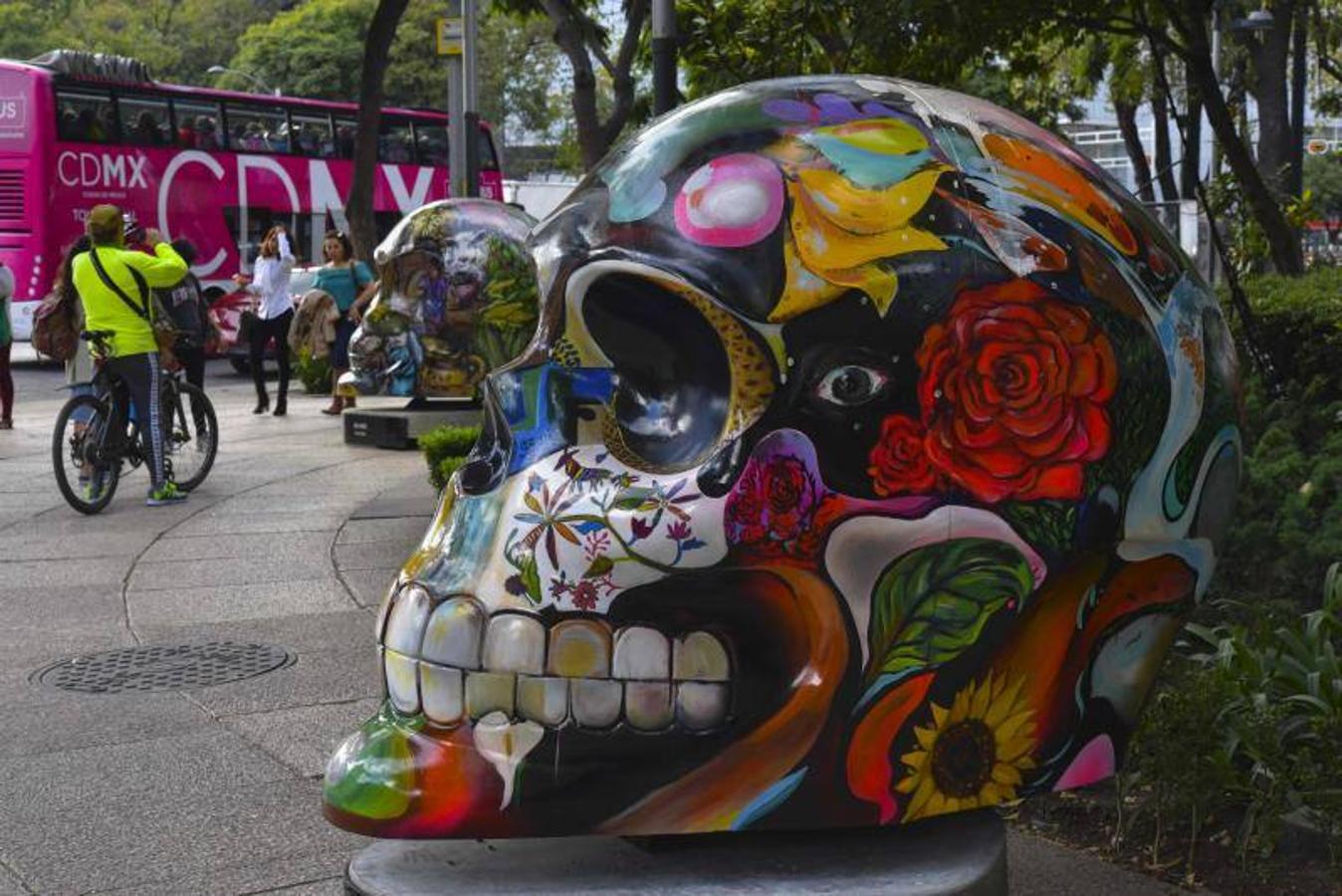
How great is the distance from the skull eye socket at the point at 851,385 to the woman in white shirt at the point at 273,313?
14.5m

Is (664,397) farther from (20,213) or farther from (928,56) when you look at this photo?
(20,213)

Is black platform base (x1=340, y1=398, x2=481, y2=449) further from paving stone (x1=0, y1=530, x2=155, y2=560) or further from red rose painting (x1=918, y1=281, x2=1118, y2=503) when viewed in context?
red rose painting (x1=918, y1=281, x2=1118, y2=503)

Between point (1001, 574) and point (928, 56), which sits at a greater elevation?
point (928, 56)

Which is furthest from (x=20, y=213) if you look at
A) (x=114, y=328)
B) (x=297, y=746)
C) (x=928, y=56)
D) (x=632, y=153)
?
(x=632, y=153)

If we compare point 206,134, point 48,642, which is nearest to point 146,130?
point 206,134

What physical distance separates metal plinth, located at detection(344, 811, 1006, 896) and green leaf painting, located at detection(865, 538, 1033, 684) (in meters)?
0.33

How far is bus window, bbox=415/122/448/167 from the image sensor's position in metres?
29.1

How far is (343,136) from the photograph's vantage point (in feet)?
90.7

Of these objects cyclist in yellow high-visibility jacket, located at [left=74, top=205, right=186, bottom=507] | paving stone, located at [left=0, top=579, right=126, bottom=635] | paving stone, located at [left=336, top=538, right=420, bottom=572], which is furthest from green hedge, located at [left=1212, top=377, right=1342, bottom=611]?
cyclist in yellow high-visibility jacket, located at [left=74, top=205, right=186, bottom=507]

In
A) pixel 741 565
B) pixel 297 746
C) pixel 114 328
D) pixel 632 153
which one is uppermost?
pixel 632 153

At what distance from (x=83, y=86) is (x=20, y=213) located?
198cm

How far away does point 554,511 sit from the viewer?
2682 mm

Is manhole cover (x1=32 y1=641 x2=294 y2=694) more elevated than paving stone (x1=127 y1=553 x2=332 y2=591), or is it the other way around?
manhole cover (x1=32 y1=641 x2=294 y2=694)

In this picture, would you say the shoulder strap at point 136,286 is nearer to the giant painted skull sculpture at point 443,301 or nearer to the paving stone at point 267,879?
the giant painted skull sculpture at point 443,301
